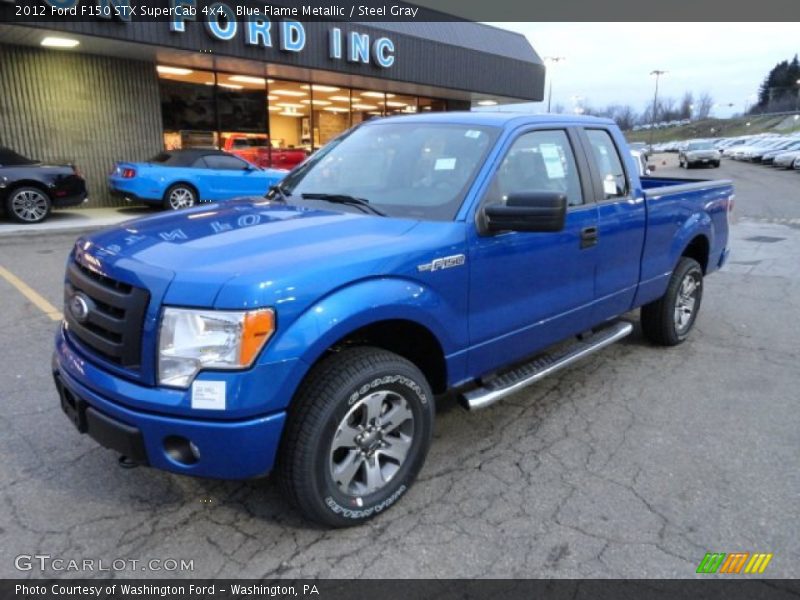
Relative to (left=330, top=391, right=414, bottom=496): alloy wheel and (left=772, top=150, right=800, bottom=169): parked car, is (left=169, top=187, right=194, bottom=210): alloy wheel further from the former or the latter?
(left=772, top=150, right=800, bottom=169): parked car

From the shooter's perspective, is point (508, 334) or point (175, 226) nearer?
point (175, 226)

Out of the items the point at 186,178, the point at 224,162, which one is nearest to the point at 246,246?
the point at 186,178

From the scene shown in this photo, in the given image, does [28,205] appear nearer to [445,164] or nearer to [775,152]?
[445,164]

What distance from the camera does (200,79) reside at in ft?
53.0

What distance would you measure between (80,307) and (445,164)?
199 centimetres

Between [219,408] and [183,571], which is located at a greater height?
[219,408]

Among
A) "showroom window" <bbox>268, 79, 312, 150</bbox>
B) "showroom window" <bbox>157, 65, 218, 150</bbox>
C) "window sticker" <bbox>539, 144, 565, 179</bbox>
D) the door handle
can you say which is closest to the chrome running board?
the door handle

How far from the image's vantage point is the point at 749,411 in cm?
393

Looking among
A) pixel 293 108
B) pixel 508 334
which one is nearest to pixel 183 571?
pixel 508 334

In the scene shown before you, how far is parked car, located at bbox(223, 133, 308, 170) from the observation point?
56.5 ft

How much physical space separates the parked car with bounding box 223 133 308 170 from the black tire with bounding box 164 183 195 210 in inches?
162

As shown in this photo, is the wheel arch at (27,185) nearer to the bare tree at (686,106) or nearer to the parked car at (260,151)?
the parked car at (260,151)

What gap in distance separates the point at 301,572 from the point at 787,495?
2.44 metres
